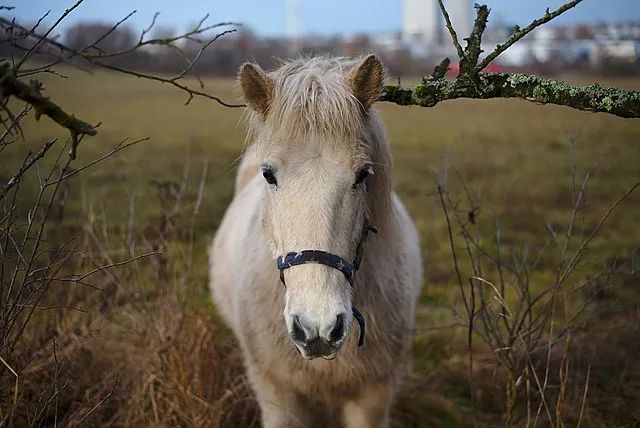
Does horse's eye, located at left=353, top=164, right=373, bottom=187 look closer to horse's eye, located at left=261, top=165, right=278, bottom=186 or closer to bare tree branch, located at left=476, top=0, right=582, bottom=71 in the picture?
horse's eye, located at left=261, top=165, right=278, bottom=186

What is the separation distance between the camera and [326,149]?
8.51 ft

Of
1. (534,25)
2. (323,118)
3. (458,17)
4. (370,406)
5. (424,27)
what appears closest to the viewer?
(534,25)

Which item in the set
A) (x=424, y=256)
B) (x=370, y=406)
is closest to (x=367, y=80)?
(x=370, y=406)

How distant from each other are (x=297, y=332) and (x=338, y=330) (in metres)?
0.17

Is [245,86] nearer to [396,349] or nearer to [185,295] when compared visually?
[396,349]

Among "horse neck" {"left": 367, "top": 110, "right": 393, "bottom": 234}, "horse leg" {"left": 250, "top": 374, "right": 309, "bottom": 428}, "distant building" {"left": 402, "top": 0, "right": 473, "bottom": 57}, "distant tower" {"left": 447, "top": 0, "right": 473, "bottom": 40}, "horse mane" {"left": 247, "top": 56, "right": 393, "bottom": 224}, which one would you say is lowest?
"horse leg" {"left": 250, "top": 374, "right": 309, "bottom": 428}

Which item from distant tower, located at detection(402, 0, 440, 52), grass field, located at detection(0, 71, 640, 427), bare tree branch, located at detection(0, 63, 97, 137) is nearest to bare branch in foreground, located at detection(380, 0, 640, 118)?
grass field, located at detection(0, 71, 640, 427)

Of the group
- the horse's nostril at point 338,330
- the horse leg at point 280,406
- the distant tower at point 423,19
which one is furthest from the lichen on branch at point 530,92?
the distant tower at point 423,19

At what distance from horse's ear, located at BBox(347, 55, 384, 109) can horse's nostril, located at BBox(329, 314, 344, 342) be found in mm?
1078

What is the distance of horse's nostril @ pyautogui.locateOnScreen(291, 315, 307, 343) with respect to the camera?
2.33 m

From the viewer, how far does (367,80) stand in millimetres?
2752

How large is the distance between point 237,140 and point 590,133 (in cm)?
1035

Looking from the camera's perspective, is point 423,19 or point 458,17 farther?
point 423,19

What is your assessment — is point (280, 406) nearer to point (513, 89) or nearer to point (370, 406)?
point (370, 406)
